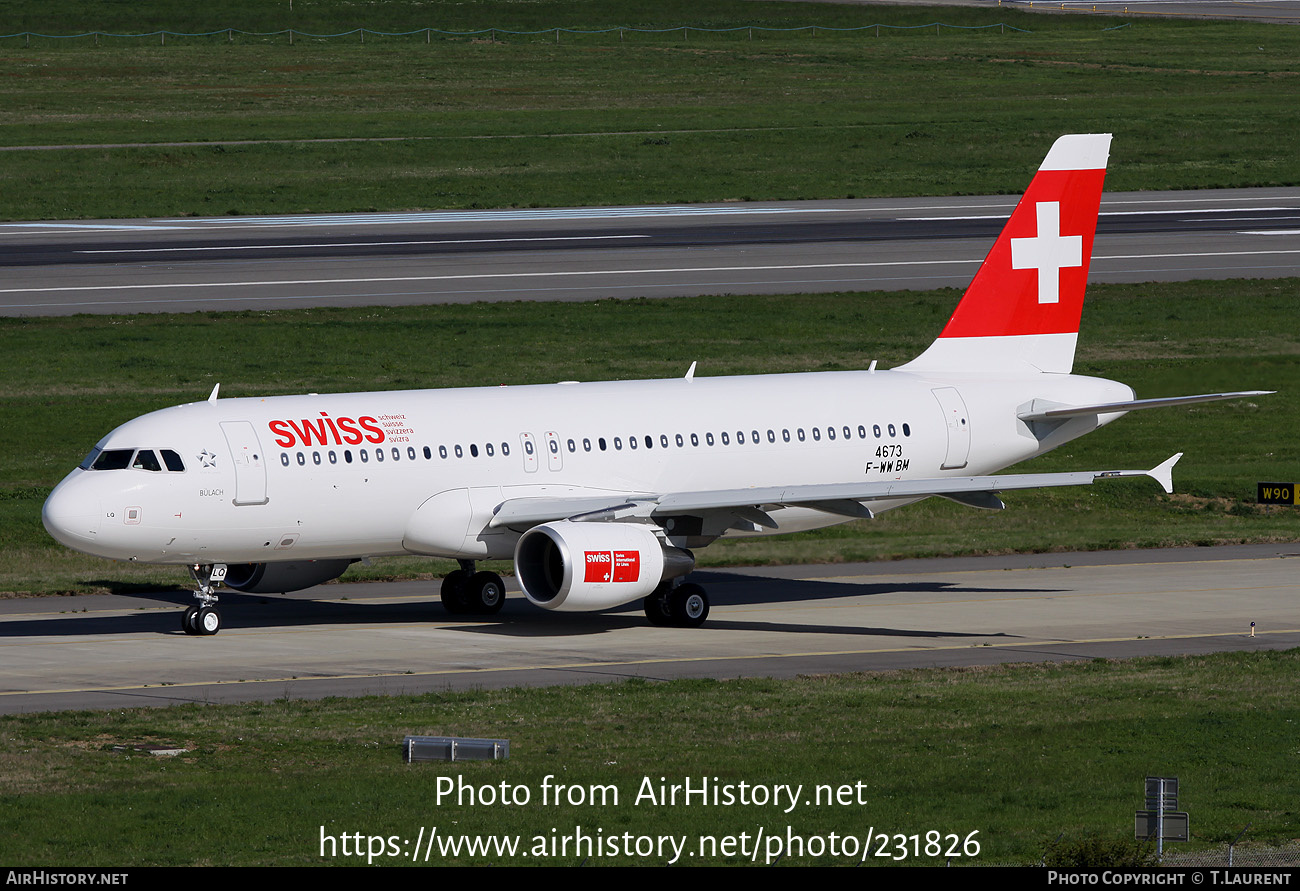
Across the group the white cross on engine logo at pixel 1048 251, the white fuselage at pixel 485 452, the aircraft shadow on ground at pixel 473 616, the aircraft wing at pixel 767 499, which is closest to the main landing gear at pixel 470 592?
the aircraft shadow on ground at pixel 473 616

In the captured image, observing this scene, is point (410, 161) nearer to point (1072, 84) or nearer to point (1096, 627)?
point (1072, 84)

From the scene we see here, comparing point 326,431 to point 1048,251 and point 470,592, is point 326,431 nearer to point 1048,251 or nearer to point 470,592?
point 470,592

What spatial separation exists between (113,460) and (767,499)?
12147mm

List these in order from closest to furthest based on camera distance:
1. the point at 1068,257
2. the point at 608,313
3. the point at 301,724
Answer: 1. the point at 301,724
2. the point at 1068,257
3. the point at 608,313

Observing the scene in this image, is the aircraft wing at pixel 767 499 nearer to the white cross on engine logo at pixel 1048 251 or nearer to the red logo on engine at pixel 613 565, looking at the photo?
the red logo on engine at pixel 613 565

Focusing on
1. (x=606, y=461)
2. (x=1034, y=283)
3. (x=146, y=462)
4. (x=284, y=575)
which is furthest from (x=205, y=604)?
(x=1034, y=283)

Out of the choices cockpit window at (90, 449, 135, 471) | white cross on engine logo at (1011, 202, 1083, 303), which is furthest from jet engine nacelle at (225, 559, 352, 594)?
white cross on engine logo at (1011, 202, 1083, 303)

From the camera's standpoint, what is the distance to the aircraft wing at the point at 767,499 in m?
37.3

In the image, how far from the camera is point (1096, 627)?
38188mm

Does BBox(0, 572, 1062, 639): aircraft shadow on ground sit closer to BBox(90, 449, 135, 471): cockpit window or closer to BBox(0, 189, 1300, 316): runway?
BBox(90, 449, 135, 471): cockpit window

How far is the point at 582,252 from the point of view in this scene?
82750 mm

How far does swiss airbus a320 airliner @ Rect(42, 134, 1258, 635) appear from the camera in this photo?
36.0 metres
